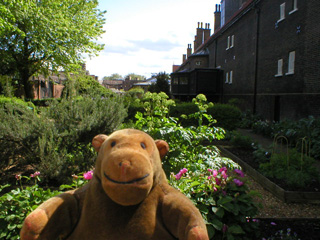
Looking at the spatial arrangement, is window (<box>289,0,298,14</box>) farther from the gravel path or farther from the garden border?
the gravel path

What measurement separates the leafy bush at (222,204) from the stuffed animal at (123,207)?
4.06 ft

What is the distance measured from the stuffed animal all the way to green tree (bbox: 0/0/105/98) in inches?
784

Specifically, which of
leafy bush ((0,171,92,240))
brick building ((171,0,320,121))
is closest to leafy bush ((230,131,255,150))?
brick building ((171,0,320,121))

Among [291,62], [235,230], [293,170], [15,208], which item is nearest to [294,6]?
[291,62]

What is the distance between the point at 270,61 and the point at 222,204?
51.7 feet

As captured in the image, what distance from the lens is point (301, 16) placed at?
13352 mm

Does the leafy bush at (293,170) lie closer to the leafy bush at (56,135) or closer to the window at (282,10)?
the leafy bush at (56,135)

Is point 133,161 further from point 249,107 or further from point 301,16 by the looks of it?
point 249,107

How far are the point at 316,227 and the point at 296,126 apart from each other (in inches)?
295

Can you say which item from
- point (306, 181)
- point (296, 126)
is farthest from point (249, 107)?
point (306, 181)

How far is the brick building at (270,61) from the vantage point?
496 inches

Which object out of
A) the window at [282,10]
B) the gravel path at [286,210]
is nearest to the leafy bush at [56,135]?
the gravel path at [286,210]

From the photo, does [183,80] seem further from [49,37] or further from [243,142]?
[243,142]

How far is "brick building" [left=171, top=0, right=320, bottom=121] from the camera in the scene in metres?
12.6
